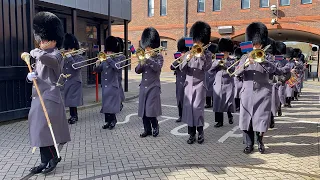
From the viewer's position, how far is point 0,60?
6.99 metres

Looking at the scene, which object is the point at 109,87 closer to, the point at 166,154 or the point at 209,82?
the point at 166,154

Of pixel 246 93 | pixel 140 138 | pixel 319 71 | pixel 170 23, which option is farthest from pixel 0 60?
pixel 319 71

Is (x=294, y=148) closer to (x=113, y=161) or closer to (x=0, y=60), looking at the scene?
(x=113, y=161)

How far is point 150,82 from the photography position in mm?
6199

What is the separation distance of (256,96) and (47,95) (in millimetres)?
3165

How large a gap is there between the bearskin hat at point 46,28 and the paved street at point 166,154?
181cm

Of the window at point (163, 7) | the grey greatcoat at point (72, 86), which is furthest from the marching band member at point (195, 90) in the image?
the window at point (163, 7)

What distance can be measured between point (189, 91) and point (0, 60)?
4.10m

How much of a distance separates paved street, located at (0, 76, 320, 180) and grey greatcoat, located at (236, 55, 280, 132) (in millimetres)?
549

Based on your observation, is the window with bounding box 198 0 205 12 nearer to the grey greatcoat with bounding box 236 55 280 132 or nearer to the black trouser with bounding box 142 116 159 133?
the black trouser with bounding box 142 116 159 133

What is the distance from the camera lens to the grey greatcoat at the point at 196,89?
5.80 metres

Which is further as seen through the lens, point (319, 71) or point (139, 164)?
point (319, 71)

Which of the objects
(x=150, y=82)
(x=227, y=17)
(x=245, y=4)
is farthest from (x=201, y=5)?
(x=150, y=82)

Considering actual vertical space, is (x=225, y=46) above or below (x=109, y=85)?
above
